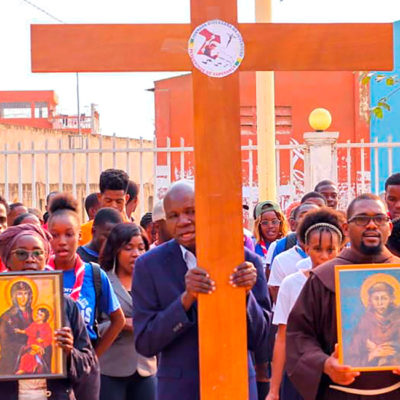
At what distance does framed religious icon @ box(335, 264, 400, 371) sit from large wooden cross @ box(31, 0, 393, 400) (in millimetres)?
464

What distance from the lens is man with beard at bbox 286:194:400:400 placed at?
14.4ft

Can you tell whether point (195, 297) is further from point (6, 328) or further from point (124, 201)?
point (124, 201)

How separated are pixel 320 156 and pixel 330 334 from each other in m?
7.98

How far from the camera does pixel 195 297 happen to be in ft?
14.1

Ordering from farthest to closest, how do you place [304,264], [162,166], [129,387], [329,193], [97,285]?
[162,166] < [329,193] < [304,264] < [129,387] < [97,285]

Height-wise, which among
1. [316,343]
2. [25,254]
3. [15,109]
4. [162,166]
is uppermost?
[15,109]

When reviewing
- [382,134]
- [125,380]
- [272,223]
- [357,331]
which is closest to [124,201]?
[272,223]

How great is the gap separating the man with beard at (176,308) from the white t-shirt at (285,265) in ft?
6.79

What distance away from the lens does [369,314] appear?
432cm

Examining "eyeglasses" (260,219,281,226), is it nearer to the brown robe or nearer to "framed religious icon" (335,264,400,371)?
the brown robe

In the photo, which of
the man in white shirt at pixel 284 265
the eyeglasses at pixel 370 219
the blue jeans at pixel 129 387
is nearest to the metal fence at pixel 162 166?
the man in white shirt at pixel 284 265

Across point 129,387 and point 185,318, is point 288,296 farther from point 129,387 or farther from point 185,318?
point 185,318

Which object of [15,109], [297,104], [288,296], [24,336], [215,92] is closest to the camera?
[215,92]

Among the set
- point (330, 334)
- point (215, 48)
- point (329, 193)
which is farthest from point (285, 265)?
point (329, 193)
